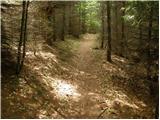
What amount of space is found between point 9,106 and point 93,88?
5.77 meters

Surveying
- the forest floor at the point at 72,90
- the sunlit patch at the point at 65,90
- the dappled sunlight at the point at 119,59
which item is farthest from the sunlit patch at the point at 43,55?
the dappled sunlight at the point at 119,59

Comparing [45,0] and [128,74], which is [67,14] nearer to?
[45,0]

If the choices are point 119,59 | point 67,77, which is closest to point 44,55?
point 67,77

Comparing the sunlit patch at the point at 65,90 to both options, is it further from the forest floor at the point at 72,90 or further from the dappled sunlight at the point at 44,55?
the dappled sunlight at the point at 44,55

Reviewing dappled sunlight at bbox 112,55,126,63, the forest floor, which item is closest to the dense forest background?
the forest floor

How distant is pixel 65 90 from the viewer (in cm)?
1517

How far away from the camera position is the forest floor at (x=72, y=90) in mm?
12633

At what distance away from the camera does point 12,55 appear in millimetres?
15438

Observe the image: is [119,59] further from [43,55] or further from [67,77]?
[67,77]

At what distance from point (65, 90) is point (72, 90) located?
43cm

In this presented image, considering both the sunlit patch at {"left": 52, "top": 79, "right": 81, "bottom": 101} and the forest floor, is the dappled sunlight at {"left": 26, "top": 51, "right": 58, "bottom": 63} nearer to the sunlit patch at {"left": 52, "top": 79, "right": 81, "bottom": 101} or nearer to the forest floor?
the forest floor

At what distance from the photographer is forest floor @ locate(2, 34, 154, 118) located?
497 inches

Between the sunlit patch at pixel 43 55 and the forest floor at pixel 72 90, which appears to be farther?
the sunlit patch at pixel 43 55

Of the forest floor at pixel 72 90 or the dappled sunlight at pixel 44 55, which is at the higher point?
the dappled sunlight at pixel 44 55
